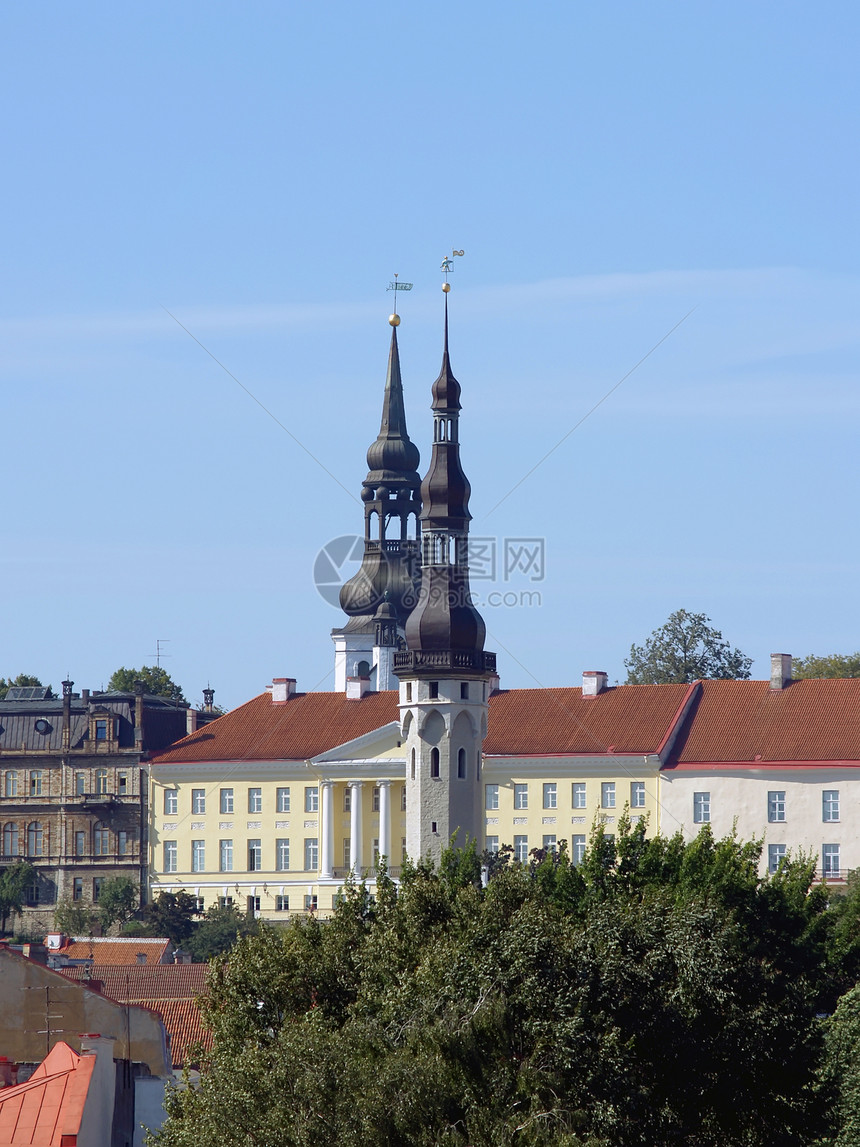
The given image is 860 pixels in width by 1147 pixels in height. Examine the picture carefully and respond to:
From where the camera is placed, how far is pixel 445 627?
329ft

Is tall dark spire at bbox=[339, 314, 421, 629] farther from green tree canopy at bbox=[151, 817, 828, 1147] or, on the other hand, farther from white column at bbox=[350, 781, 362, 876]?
green tree canopy at bbox=[151, 817, 828, 1147]

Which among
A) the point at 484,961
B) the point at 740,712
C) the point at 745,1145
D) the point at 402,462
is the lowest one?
the point at 745,1145

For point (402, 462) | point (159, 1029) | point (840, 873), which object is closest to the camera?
point (159, 1029)

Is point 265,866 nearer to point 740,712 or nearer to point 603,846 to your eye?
point 740,712

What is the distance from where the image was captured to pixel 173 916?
116 metres

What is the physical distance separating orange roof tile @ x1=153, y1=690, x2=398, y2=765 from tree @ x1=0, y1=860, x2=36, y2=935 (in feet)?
27.6

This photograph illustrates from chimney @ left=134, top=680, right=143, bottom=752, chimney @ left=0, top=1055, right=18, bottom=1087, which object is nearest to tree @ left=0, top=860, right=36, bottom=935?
chimney @ left=134, top=680, right=143, bottom=752

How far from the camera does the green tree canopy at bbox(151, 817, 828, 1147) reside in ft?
130

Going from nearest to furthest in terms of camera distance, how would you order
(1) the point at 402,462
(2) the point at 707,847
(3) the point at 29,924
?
1. (2) the point at 707,847
2. (3) the point at 29,924
3. (1) the point at 402,462

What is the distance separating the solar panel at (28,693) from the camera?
472 ft

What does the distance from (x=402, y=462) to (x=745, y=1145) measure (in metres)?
109

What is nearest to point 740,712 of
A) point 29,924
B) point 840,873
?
point 840,873

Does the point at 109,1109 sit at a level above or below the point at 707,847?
below

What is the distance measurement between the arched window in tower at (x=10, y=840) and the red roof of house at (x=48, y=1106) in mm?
95059
